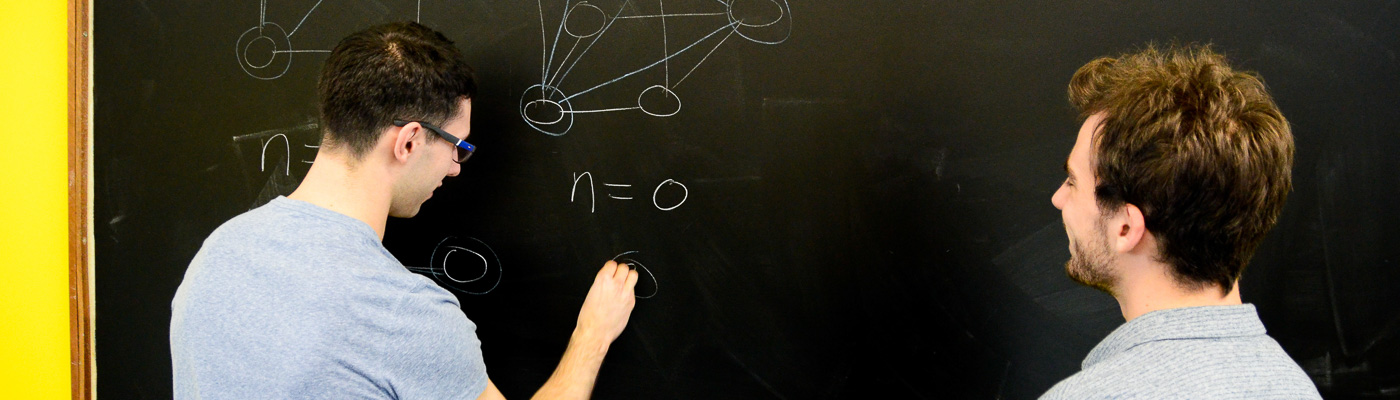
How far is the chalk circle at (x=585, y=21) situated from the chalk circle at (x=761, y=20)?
0.22 m

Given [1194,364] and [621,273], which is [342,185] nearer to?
[621,273]

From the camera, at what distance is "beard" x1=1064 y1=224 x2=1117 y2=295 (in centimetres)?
91

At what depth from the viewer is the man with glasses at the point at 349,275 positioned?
2.99 ft

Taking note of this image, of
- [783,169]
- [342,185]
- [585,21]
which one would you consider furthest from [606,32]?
[342,185]

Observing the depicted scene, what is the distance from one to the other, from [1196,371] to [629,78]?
912mm

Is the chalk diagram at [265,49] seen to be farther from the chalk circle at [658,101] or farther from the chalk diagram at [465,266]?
the chalk circle at [658,101]

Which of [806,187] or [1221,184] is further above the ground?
[1221,184]

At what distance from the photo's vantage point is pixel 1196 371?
770 mm

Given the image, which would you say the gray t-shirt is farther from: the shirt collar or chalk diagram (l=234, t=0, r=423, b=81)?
the shirt collar

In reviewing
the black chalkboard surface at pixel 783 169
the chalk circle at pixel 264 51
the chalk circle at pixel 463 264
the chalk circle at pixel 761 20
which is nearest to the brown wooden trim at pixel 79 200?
the black chalkboard surface at pixel 783 169

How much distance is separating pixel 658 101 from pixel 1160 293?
0.80 m

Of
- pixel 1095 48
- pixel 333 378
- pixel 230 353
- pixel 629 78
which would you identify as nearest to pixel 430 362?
pixel 333 378

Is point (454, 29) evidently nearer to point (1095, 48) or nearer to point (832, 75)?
point (832, 75)

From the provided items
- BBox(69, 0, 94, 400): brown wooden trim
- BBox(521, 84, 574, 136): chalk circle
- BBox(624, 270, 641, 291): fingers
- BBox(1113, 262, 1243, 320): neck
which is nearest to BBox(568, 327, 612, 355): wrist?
BBox(624, 270, 641, 291): fingers
